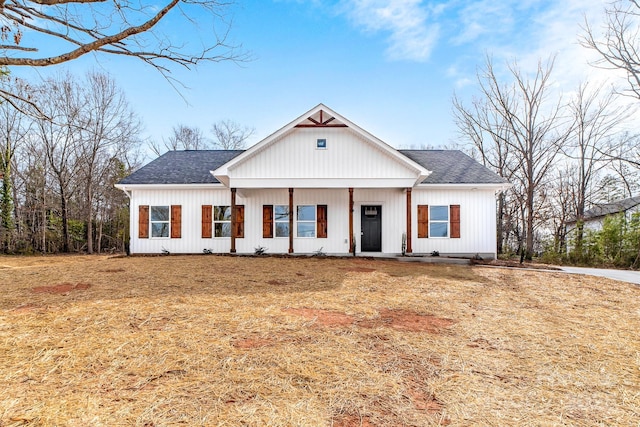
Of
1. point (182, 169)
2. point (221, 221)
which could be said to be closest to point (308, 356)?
point (221, 221)

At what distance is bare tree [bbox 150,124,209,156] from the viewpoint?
33.4 metres

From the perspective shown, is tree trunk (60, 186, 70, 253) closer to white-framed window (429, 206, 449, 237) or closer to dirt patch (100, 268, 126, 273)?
dirt patch (100, 268, 126, 273)

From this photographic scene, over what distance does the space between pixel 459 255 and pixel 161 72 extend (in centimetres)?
1231

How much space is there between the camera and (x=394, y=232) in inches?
559

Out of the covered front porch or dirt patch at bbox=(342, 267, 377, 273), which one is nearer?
dirt patch at bbox=(342, 267, 377, 273)

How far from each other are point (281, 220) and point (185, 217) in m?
3.99

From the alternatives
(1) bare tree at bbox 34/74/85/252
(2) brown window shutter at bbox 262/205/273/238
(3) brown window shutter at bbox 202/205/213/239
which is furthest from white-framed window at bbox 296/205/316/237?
(1) bare tree at bbox 34/74/85/252

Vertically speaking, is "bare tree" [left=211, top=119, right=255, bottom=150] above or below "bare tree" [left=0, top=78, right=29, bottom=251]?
above

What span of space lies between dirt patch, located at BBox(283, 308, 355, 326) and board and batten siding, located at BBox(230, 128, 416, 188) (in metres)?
8.05

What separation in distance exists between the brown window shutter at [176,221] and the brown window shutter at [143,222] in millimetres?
1047

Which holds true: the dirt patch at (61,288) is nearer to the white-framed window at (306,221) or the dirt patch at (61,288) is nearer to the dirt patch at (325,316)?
the dirt patch at (325,316)

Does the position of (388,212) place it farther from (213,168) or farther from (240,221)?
(213,168)

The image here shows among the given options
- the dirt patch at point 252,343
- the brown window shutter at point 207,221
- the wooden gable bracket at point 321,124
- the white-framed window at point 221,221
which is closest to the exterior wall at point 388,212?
the wooden gable bracket at point 321,124

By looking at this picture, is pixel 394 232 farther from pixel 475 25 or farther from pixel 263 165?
pixel 475 25
